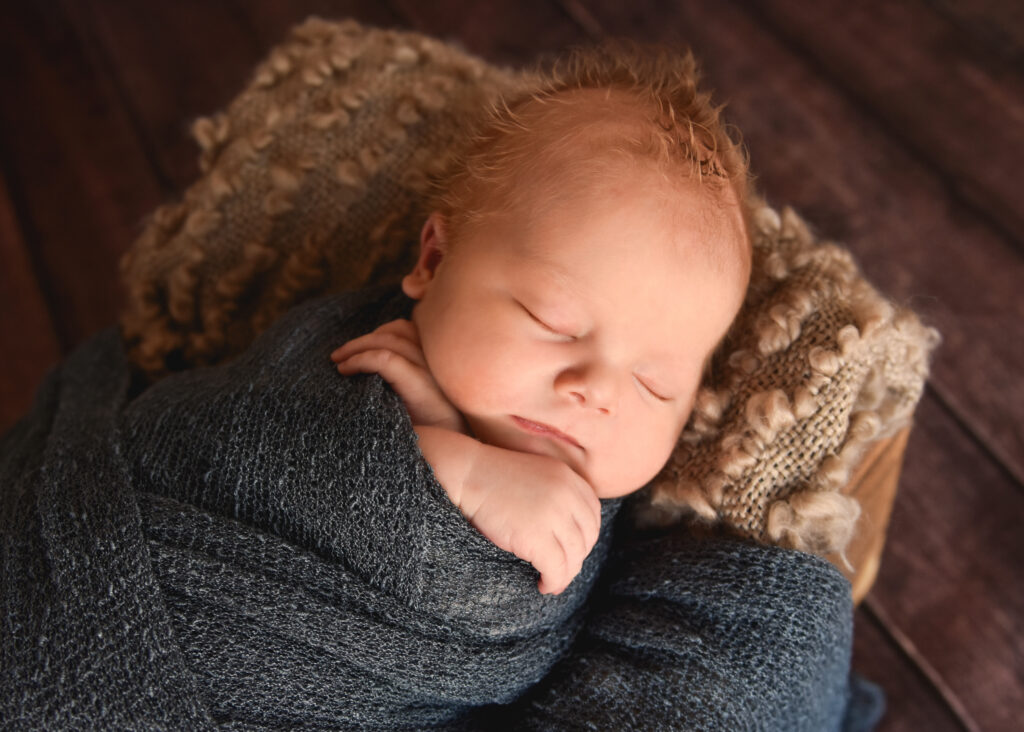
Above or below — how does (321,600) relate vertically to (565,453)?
below

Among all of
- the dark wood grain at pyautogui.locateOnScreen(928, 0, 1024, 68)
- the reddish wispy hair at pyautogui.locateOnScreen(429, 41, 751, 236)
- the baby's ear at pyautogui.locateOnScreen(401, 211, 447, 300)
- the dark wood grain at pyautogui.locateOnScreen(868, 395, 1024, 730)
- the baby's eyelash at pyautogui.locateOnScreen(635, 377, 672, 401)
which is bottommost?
the dark wood grain at pyautogui.locateOnScreen(868, 395, 1024, 730)

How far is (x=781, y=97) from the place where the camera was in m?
1.61

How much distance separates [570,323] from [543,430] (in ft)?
0.33

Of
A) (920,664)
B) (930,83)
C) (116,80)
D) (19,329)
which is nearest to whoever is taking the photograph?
(920,664)

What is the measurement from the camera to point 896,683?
4.10 ft

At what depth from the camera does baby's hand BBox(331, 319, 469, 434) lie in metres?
0.80

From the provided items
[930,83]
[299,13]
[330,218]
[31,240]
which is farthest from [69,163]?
[930,83]

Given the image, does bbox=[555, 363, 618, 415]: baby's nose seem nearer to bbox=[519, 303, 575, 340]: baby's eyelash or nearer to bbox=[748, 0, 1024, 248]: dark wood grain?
bbox=[519, 303, 575, 340]: baby's eyelash

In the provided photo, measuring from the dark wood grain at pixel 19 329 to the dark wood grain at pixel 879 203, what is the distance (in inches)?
46.6

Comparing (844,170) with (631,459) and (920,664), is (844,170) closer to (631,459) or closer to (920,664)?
(920,664)

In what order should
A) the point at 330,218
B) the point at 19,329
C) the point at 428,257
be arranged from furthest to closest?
the point at 19,329 → the point at 330,218 → the point at 428,257

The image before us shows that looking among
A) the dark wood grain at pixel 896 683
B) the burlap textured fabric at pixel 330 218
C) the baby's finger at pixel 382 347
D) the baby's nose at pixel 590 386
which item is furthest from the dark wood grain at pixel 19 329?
the dark wood grain at pixel 896 683

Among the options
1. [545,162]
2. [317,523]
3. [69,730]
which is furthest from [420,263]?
[69,730]

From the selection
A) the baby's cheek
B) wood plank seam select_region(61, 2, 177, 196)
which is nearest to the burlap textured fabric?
the baby's cheek
